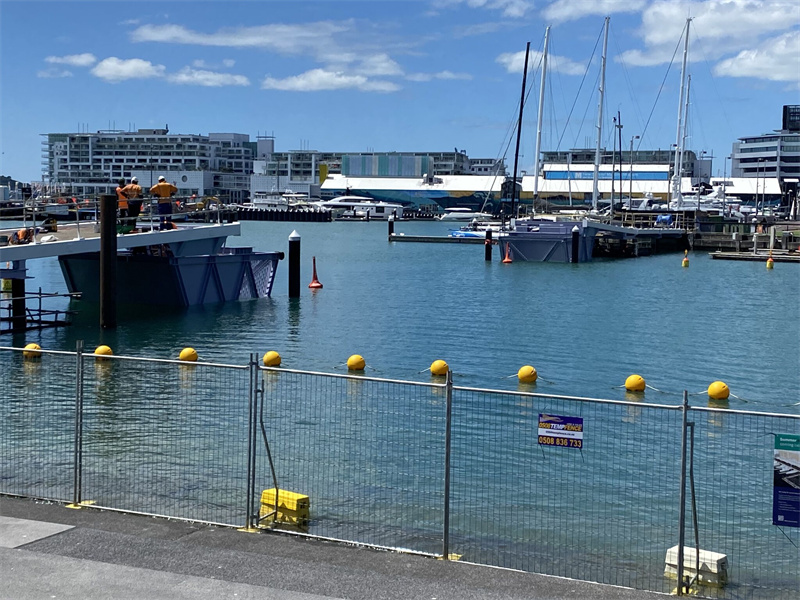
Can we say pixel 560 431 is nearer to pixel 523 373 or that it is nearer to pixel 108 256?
pixel 523 373

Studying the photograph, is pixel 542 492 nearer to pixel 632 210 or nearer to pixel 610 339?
pixel 610 339

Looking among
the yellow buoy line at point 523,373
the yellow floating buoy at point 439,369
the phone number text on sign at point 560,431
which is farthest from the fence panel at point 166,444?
the yellow floating buoy at point 439,369

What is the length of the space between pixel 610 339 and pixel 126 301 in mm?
18810

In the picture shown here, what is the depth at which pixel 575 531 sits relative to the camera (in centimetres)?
1273

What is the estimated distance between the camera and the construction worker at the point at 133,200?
36.1 meters

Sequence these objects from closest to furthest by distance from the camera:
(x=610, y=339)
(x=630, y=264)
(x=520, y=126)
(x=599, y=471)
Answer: (x=599, y=471) → (x=610, y=339) → (x=630, y=264) → (x=520, y=126)

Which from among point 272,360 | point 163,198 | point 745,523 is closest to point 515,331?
point 272,360

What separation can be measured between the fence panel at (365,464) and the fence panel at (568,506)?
438 millimetres

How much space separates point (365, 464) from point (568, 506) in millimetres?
3330

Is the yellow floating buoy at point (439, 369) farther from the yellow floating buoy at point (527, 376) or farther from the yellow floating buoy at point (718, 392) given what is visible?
the yellow floating buoy at point (718, 392)

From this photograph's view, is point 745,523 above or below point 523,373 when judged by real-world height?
below

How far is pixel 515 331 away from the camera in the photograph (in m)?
36.4

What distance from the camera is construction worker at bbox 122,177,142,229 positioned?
36094 mm

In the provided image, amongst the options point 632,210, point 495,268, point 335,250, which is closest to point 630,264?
point 495,268
